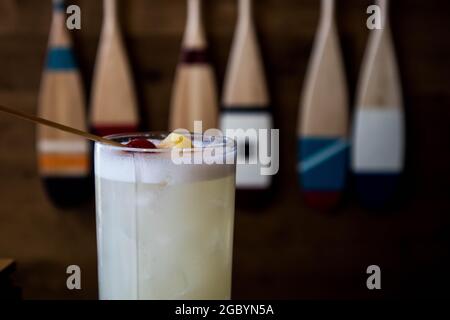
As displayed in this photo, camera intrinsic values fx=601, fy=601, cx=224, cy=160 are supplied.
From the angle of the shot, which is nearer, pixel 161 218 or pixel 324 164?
pixel 161 218

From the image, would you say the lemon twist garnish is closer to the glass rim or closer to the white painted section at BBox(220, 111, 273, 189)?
the glass rim

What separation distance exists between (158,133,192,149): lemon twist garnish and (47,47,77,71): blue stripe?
760mm

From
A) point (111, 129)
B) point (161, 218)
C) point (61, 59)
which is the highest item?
point (61, 59)

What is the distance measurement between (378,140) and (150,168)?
85 cm

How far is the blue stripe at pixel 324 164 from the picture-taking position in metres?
1.31

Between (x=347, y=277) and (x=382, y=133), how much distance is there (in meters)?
0.34

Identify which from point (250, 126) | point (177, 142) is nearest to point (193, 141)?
point (177, 142)

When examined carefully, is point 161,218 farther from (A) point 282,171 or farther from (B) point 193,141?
(A) point 282,171

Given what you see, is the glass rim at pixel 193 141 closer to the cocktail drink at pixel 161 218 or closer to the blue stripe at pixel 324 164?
the cocktail drink at pixel 161 218

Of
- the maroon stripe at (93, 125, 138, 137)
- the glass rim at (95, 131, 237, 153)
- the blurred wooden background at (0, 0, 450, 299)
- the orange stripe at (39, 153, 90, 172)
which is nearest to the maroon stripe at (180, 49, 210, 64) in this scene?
the blurred wooden background at (0, 0, 450, 299)

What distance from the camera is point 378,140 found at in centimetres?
130

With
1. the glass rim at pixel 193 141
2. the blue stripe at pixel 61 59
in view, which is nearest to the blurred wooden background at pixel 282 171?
the blue stripe at pixel 61 59

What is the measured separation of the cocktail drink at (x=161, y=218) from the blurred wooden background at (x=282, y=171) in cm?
74
